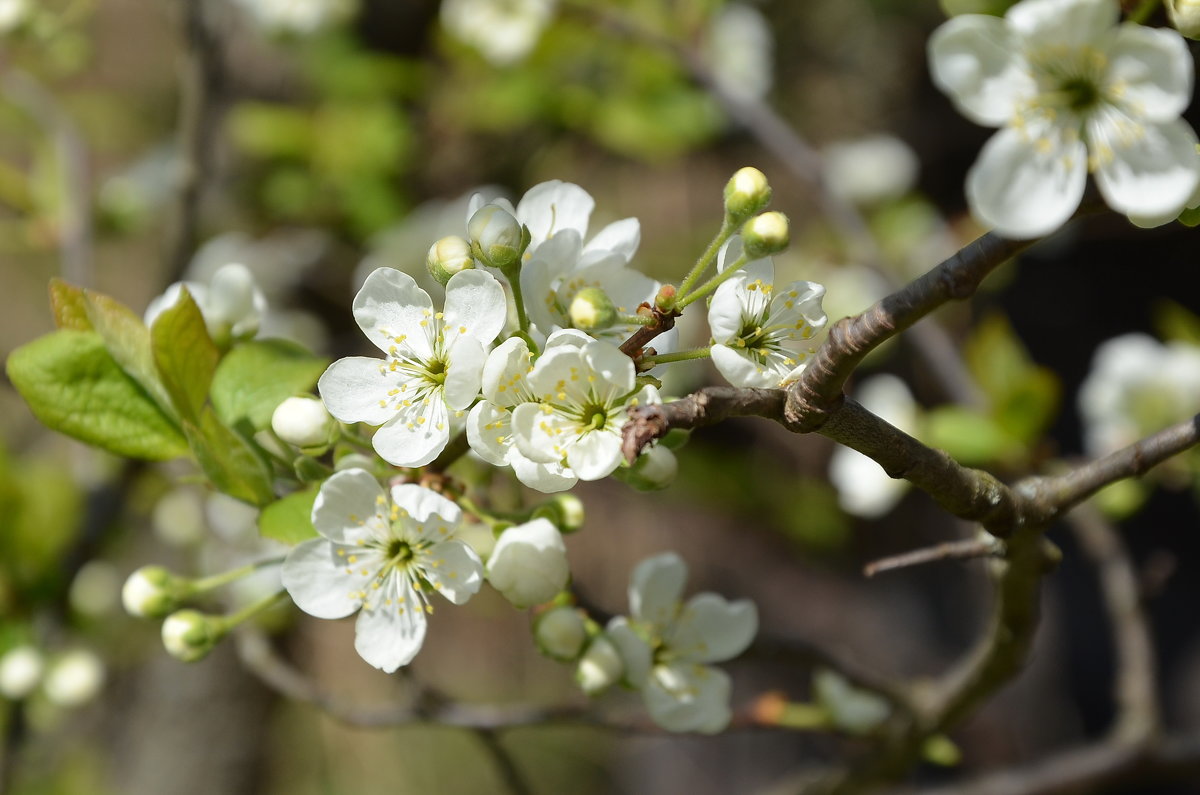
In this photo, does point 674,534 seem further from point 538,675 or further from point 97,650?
point 97,650

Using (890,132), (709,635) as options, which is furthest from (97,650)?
(890,132)

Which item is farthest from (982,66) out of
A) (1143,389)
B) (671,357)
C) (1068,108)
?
(1143,389)

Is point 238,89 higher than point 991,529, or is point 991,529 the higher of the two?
point 991,529

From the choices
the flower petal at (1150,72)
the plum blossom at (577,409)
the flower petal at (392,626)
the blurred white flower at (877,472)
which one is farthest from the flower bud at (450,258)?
the blurred white flower at (877,472)

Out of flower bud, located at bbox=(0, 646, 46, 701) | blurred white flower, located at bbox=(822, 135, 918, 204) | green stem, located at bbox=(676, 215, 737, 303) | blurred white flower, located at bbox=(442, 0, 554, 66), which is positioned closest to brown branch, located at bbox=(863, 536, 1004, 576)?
green stem, located at bbox=(676, 215, 737, 303)

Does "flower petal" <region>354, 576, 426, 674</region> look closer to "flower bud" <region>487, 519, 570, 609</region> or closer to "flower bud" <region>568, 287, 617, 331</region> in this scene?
"flower bud" <region>487, 519, 570, 609</region>

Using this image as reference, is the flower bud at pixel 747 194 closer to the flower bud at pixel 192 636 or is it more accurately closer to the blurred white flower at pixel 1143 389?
the flower bud at pixel 192 636

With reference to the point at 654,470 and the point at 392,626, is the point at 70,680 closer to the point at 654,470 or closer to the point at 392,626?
the point at 392,626
